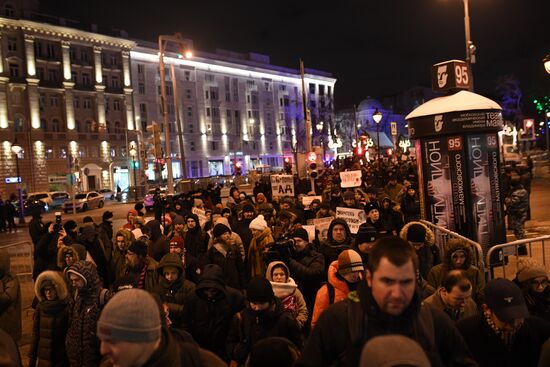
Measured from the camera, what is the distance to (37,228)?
11.1 m

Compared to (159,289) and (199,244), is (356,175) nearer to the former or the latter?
(199,244)

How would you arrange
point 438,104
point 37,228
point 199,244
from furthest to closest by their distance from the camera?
point 37,228 → point 438,104 → point 199,244

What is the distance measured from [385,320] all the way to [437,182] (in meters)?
7.53

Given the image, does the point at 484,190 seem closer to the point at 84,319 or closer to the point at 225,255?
the point at 225,255

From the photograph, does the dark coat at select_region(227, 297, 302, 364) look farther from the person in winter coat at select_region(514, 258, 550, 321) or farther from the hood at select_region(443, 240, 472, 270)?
the hood at select_region(443, 240, 472, 270)

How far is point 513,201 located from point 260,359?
33.9 ft

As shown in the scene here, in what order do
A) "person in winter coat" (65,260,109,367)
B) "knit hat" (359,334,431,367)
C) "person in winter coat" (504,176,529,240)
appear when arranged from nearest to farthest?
1. "knit hat" (359,334,431,367)
2. "person in winter coat" (65,260,109,367)
3. "person in winter coat" (504,176,529,240)

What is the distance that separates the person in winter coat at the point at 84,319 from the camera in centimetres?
453

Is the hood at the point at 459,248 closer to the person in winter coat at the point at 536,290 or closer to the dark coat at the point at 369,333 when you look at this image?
the person in winter coat at the point at 536,290

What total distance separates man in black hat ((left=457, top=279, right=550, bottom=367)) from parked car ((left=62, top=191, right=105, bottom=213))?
3849 centimetres

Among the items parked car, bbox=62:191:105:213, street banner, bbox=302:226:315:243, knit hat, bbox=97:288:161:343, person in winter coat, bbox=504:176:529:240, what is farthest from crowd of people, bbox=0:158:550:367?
parked car, bbox=62:191:105:213

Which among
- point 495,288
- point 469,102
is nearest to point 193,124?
point 469,102

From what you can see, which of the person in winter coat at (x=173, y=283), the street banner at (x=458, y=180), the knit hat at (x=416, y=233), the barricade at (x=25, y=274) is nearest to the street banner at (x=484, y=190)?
the street banner at (x=458, y=180)

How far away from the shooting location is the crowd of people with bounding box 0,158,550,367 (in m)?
Result: 2.35
